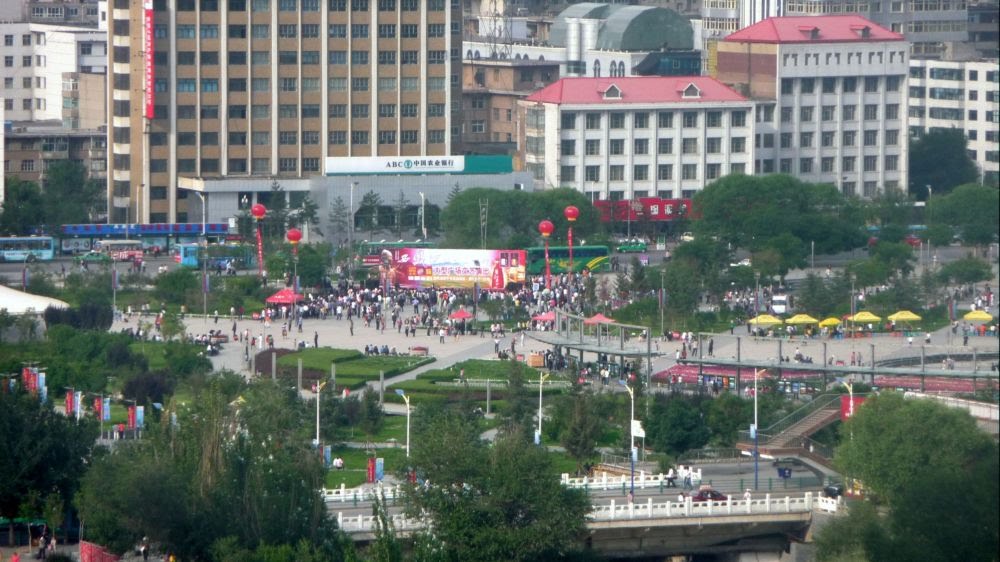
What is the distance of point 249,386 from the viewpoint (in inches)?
1743

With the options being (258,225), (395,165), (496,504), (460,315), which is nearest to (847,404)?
(496,504)

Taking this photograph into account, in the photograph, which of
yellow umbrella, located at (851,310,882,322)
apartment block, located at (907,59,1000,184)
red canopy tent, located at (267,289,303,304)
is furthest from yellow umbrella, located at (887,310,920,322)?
apartment block, located at (907,59,1000,184)

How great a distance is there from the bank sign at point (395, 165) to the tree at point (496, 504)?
40391mm

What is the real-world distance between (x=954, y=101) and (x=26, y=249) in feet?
116

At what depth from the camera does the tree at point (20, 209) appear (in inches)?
2827

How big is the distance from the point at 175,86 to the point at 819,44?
20.8 meters

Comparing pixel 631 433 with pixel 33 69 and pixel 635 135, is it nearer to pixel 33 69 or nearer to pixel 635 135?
pixel 635 135

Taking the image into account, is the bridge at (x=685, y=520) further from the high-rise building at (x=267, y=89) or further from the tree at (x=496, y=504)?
the high-rise building at (x=267, y=89)

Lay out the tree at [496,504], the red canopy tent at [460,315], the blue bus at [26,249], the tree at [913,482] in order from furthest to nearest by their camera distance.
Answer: the blue bus at [26,249]
the red canopy tent at [460,315]
the tree at [496,504]
the tree at [913,482]

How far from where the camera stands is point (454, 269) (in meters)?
65.1

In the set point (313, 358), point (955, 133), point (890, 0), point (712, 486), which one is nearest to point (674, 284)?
point (313, 358)

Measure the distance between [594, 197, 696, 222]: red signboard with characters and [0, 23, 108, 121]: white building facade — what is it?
23.7 m

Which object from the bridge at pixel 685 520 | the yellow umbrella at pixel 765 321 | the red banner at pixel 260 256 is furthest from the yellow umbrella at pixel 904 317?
the bridge at pixel 685 520

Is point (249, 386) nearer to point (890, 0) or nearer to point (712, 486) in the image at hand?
point (712, 486)
